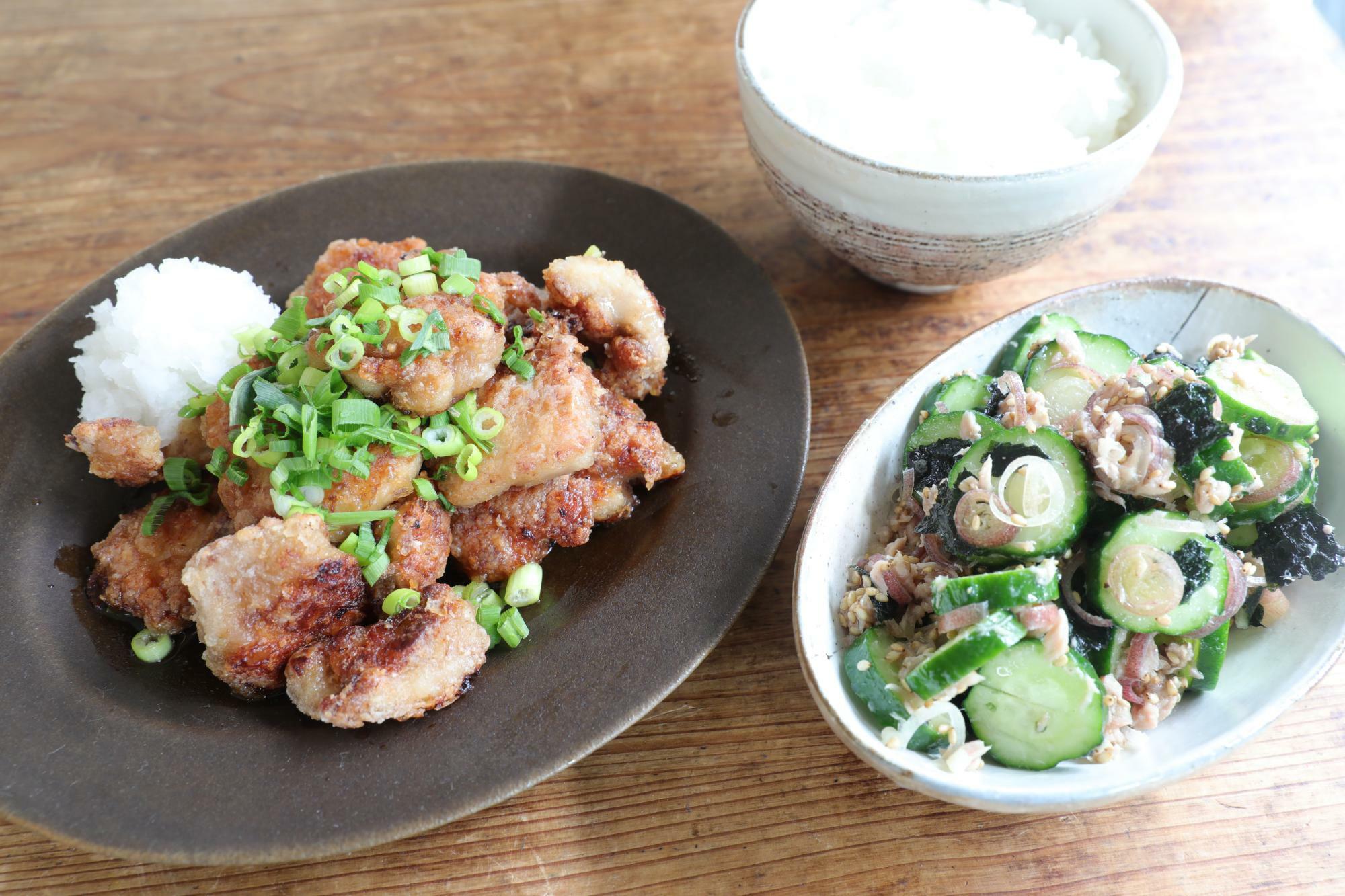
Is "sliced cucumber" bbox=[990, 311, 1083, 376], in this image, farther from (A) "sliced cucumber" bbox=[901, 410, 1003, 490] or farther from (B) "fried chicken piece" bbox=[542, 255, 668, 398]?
(B) "fried chicken piece" bbox=[542, 255, 668, 398]

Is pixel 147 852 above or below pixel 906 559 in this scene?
below

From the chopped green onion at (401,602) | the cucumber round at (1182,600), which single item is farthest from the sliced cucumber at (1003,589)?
the chopped green onion at (401,602)

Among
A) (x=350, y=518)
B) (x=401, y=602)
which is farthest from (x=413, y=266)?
(x=401, y=602)

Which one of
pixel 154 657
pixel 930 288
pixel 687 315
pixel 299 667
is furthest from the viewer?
pixel 930 288

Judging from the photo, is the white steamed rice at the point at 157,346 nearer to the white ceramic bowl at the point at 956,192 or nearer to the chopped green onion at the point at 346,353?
the chopped green onion at the point at 346,353

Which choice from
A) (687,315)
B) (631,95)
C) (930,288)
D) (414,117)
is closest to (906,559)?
(687,315)

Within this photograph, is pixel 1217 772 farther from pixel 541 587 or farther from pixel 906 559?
pixel 541 587
